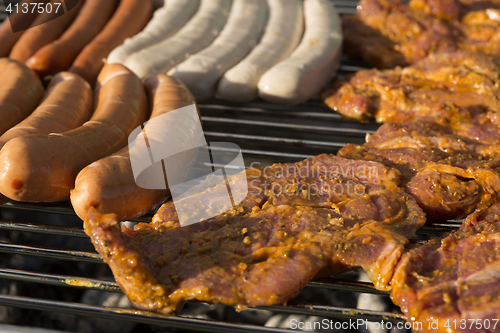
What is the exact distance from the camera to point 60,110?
3105 millimetres

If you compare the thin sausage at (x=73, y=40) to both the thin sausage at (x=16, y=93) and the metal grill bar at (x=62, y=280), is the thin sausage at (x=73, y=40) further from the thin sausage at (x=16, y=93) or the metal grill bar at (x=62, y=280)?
the metal grill bar at (x=62, y=280)

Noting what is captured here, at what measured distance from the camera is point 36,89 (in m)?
3.45

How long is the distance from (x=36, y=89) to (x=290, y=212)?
2477 millimetres

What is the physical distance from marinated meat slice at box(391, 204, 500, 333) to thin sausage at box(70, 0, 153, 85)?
11.3 feet

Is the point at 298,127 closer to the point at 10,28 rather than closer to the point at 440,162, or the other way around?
the point at 440,162

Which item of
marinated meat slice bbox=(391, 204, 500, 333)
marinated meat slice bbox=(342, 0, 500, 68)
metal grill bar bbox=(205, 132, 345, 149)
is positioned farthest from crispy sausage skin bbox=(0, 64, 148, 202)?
marinated meat slice bbox=(342, 0, 500, 68)

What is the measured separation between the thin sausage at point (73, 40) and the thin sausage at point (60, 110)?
0.52 metres

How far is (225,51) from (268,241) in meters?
2.58

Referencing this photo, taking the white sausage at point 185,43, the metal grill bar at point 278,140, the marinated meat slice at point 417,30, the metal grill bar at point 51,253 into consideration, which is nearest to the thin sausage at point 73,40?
the white sausage at point 185,43

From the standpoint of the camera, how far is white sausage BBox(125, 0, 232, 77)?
12.9ft

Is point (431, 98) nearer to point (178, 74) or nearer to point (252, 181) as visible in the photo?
point (252, 181)

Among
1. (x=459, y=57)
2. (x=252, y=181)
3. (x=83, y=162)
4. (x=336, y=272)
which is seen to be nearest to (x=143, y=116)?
(x=83, y=162)

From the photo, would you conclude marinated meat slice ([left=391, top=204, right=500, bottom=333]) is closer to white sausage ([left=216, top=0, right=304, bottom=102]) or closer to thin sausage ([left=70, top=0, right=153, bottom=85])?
white sausage ([left=216, top=0, right=304, bottom=102])

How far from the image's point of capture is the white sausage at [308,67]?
3.93 metres
